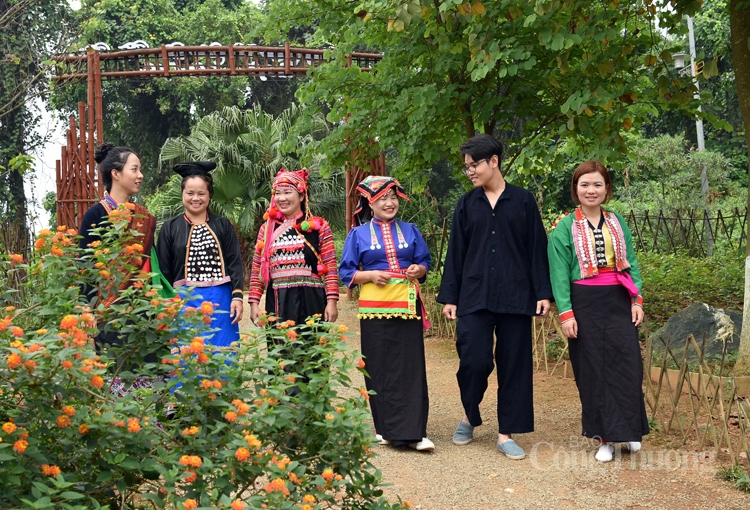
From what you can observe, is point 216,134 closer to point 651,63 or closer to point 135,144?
point 651,63

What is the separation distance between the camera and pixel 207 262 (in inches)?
223

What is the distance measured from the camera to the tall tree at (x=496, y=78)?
257 inches

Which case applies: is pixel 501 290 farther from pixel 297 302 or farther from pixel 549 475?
pixel 297 302

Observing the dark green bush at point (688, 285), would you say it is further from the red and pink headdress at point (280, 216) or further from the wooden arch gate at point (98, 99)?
the wooden arch gate at point (98, 99)

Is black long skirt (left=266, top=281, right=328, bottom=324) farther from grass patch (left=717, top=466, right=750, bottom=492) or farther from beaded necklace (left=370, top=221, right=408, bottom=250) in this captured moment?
grass patch (left=717, top=466, right=750, bottom=492)

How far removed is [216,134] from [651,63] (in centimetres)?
1188

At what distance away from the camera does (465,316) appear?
17.5 feet

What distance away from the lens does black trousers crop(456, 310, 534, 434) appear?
5.29 m

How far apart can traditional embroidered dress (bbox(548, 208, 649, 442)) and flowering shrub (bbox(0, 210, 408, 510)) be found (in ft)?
7.85

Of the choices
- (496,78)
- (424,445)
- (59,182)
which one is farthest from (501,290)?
(59,182)

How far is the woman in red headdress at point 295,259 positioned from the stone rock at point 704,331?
3049 millimetres

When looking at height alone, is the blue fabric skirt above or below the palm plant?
below

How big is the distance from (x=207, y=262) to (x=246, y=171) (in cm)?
1126

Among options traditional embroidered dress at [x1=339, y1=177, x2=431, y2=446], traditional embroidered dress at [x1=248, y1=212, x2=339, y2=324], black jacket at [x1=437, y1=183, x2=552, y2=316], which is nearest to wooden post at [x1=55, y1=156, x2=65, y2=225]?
traditional embroidered dress at [x1=248, y1=212, x2=339, y2=324]
